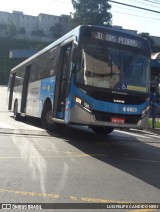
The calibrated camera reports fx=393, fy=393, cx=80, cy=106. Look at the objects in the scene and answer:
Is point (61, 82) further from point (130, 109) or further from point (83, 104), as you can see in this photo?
point (130, 109)

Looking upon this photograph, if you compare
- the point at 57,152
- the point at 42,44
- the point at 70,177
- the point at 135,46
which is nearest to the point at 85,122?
the point at 57,152

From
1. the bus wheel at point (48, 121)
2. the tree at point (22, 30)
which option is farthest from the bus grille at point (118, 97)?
the tree at point (22, 30)

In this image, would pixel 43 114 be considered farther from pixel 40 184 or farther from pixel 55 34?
pixel 55 34

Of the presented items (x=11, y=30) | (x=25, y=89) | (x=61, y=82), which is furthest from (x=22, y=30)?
(x=61, y=82)

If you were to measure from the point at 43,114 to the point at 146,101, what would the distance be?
14.9 feet

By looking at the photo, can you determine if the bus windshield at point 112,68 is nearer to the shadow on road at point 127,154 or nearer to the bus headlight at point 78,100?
the bus headlight at point 78,100

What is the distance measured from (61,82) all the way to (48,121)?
203 cm

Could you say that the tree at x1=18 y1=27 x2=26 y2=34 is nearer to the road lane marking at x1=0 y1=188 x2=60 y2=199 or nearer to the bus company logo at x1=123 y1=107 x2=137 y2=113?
the bus company logo at x1=123 y1=107 x2=137 y2=113

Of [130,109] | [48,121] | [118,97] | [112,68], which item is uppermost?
[112,68]

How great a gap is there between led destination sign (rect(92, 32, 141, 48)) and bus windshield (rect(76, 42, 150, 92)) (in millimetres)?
198

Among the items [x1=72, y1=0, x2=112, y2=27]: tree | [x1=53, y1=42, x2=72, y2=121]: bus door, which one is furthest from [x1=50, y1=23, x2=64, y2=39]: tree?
[x1=53, y1=42, x2=72, y2=121]: bus door

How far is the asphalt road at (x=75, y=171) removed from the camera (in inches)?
237

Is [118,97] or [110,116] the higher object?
[118,97]

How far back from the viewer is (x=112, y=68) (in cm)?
1116
